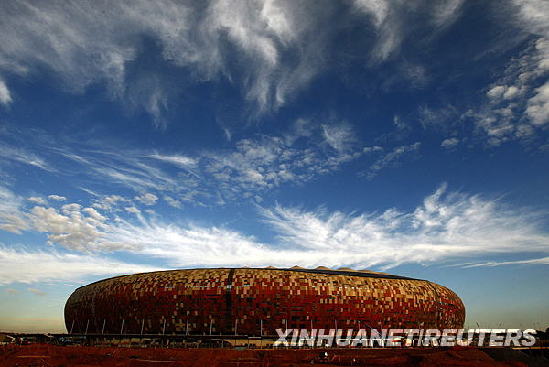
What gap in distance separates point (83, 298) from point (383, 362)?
67333 millimetres

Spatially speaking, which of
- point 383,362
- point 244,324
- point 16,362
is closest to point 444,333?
point 244,324

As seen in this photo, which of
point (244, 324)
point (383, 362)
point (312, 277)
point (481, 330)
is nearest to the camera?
point (383, 362)

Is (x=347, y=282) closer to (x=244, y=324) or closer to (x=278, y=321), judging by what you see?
(x=278, y=321)

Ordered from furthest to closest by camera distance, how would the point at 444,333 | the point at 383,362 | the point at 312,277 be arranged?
the point at 444,333, the point at 312,277, the point at 383,362

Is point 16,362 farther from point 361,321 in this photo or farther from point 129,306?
point 361,321

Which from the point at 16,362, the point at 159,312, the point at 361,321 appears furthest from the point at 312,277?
the point at 16,362

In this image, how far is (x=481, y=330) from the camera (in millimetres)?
79688

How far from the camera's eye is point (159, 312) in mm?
62844

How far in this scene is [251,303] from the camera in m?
60.6

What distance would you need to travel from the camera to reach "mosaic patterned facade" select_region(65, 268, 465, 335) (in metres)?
60.4

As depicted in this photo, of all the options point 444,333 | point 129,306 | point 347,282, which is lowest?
point 444,333

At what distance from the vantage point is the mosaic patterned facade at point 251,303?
6044 centimetres

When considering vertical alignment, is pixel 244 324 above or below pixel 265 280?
below

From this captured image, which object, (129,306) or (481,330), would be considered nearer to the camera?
(129,306)
